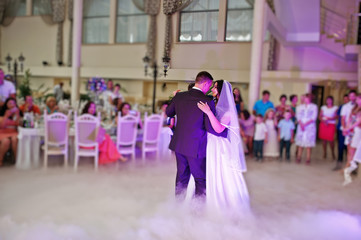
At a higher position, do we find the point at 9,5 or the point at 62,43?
the point at 9,5

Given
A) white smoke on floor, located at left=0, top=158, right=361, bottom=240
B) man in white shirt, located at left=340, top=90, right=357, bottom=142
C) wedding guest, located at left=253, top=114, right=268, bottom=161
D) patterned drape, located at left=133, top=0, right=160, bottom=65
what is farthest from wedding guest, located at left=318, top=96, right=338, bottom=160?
patterned drape, located at left=133, top=0, right=160, bottom=65

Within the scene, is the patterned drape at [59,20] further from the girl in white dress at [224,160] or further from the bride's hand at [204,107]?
the bride's hand at [204,107]

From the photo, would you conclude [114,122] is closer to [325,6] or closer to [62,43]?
[325,6]

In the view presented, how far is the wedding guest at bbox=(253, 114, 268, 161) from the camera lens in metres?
6.74

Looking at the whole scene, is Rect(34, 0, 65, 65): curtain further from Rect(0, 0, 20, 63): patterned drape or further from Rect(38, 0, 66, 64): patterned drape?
Rect(0, 0, 20, 63): patterned drape

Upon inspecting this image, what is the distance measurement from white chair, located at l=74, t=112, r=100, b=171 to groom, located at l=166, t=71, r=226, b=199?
2501mm

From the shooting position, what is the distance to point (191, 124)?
2871mm

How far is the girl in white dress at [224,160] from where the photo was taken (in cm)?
295

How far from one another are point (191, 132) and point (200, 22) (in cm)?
92

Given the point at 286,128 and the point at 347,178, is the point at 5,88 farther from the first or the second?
the point at 347,178

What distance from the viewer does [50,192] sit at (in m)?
4.20

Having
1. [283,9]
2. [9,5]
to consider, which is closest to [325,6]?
[283,9]

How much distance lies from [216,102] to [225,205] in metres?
0.92

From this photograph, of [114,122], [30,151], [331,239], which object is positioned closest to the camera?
[331,239]
